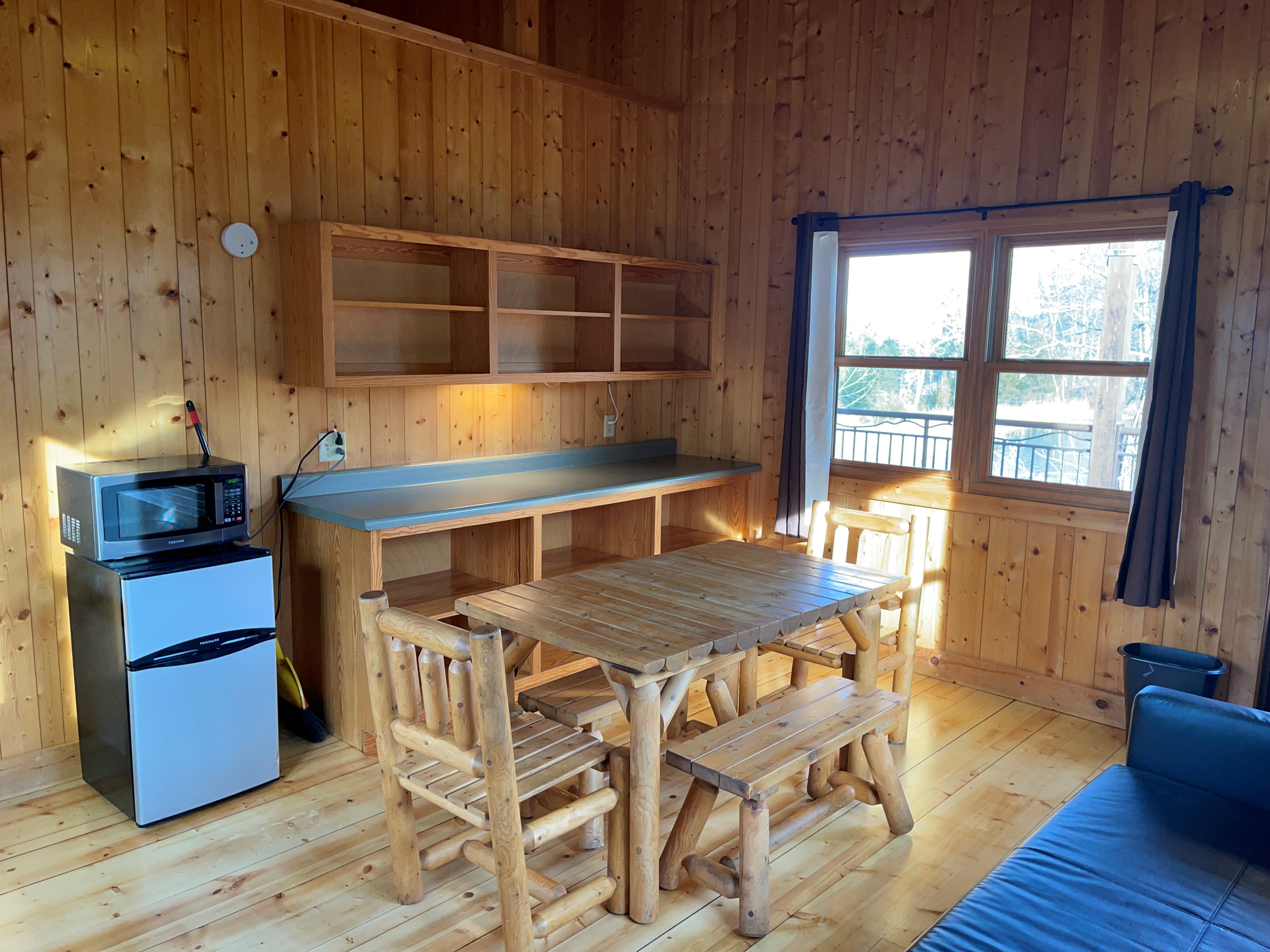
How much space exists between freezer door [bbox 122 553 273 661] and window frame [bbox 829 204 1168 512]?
2.71 metres

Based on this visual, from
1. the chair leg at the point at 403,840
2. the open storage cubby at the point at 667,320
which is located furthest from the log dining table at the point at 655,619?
the open storage cubby at the point at 667,320

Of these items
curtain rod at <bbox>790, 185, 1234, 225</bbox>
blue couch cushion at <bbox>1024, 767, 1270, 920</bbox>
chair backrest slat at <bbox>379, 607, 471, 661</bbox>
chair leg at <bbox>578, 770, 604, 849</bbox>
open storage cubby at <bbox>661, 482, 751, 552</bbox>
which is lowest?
chair leg at <bbox>578, 770, 604, 849</bbox>

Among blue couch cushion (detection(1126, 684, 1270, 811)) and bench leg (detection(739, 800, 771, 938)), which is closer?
blue couch cushion (detection(1126, 684, 1270, 811))

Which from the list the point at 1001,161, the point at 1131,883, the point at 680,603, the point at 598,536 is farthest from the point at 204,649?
the point at 1001,161

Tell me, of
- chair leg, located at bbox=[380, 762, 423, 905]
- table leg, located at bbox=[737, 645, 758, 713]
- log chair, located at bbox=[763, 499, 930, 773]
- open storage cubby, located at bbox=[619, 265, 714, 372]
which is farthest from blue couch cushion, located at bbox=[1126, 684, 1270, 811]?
open storage cubby, located at bbox=[619, 265, 714, 372]

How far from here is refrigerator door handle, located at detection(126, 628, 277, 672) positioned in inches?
110

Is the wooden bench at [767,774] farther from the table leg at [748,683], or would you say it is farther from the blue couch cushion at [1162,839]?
the blue couch cushion at [1162,839]

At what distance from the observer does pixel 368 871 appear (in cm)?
264

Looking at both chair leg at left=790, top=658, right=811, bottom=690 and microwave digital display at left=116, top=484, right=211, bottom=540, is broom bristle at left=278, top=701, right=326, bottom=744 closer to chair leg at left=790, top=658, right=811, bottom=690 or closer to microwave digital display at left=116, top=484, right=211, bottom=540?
microwave digital display at left=116, top=484, right=211, bottom=540

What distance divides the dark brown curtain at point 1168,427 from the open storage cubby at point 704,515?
180 centimetres

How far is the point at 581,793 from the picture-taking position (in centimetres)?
282

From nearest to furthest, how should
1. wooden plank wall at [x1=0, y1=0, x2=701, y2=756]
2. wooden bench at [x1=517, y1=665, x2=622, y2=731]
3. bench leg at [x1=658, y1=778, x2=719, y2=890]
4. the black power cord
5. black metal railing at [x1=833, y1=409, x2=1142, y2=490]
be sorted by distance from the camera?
1. bench leg at [x1=658, y1=778, x2=719, y2=890]
2. wooden bench at [x1=517, y1=665, x2=622, y2=731]
3. wooden plank wall at [x1=0, y1=0, x2=701, y2=756]
4. the black power cord
5. black metal railing at [x1=833, y1=409, x2=1142, y2=490]

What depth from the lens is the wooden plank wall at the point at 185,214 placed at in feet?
9.73

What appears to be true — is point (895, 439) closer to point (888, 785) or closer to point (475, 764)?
point (888, 785)
